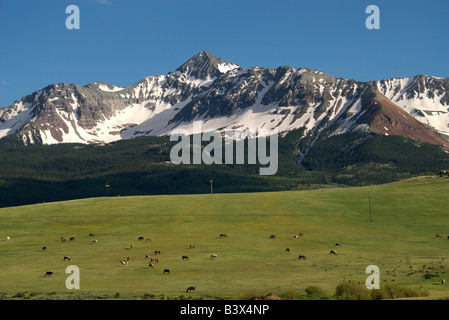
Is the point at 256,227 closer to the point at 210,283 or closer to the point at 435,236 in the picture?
the point at 435,236

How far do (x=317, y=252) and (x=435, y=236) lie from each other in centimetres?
3410

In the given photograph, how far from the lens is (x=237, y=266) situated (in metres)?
84.5

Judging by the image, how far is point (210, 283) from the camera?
6994cm

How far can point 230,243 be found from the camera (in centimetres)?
11181

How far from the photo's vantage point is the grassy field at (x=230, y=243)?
2736 inches

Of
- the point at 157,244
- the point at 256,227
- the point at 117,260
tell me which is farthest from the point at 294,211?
the point at 117,260

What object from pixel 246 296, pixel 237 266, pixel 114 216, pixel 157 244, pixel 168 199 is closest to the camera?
pixel 246 296

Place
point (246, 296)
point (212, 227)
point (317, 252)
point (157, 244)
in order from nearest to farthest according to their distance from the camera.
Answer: point (246, 296), point (317, 252), point (157, 244), point (212, 227)

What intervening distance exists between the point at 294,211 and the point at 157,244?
53994 mm

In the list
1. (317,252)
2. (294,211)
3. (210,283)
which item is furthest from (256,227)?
(210,283)

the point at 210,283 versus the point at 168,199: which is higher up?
the point at 168,199

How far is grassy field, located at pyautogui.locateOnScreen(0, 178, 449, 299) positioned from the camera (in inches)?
2736
